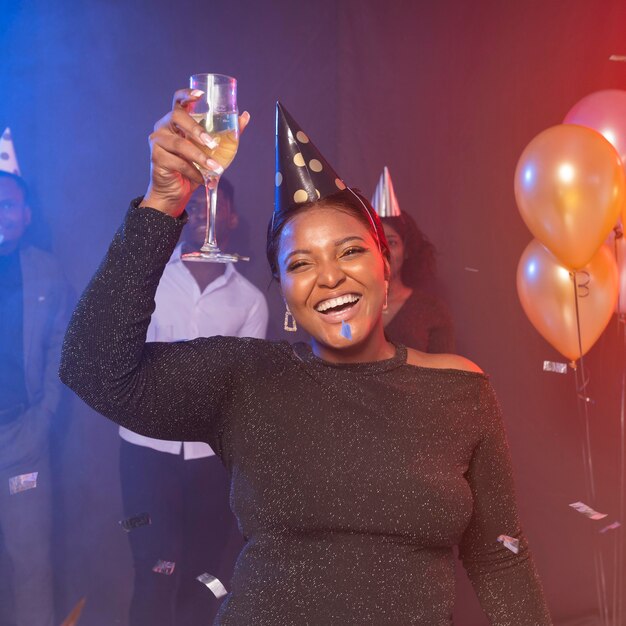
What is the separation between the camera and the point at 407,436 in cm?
125

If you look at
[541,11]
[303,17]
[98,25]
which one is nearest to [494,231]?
[541,11]

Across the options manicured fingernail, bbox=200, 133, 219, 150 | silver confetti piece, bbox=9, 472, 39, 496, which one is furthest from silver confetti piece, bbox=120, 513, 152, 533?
manicured fingernail, bbox=200, 133, 219, 150

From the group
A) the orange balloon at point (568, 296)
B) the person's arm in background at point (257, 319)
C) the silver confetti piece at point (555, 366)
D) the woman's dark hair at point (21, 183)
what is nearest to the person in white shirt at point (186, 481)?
the person's arm in background at point (257, 319)

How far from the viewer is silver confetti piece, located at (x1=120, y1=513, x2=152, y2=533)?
2824mm

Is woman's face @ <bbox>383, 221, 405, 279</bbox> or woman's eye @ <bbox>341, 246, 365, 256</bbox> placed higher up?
woman's eye @ <bbox>341, 246, 365, 256</bbox>

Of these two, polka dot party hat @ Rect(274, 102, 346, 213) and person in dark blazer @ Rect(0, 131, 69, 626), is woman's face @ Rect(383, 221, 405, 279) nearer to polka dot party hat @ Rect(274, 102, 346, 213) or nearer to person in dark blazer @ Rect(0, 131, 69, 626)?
person in dark blazer @ Rect(0, 131, 69, 626)

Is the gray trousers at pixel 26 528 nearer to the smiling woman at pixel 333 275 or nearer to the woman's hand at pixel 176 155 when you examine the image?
the smiling woman at pixel 333 275

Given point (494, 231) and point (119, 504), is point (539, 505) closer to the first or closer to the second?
point (494, 231)

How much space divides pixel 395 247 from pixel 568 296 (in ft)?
2.53

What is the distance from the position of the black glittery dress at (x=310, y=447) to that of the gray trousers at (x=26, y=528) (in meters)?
1.68

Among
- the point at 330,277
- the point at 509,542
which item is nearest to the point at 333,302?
the point at 330,277

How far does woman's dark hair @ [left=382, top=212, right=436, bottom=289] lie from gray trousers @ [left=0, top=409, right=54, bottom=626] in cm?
164

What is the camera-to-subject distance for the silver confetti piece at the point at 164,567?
2928 mm

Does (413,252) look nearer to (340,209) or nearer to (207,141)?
(340,209)
